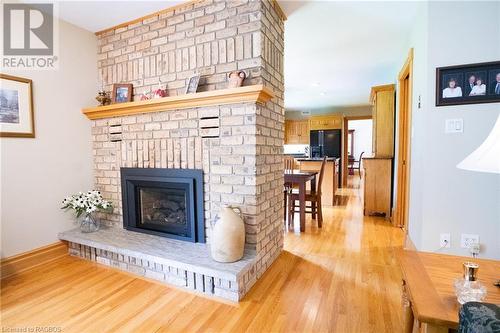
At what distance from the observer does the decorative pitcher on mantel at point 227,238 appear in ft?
6.29

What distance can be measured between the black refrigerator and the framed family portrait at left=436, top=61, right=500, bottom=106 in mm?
5394

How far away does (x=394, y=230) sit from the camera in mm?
Answer: 3439

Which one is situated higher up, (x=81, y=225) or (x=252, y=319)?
(x=81, y=225)

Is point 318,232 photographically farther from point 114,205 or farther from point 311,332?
point 114,205

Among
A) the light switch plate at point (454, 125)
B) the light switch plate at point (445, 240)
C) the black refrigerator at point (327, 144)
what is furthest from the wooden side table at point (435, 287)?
the black refrigerator at point (327, 144)

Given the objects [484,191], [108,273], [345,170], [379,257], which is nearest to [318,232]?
[379,257]

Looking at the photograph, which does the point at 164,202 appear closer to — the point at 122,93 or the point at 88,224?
the point at 88,224

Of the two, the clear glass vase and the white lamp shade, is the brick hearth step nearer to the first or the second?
the clear glass vase

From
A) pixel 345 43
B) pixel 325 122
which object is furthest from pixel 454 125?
pixel 325 122

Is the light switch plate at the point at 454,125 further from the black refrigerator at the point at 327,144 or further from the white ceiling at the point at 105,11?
the black refrigerator at the point at 327,144

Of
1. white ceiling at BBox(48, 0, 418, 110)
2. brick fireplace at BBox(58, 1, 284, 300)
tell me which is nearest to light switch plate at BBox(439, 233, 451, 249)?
brick fireplace at BBox(58, 1, 284, 300)

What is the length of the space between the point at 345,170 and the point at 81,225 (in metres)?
6.93

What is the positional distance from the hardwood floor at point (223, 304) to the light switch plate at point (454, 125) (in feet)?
4.26

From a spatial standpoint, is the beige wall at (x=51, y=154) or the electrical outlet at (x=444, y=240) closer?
the electrical outlet at (x=444, y=240)
